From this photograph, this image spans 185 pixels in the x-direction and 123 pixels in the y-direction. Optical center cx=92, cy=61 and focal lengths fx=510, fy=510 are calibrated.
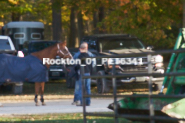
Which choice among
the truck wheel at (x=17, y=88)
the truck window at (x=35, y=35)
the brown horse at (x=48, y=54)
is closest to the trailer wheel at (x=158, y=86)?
the brown horse at (x=48, y=54)

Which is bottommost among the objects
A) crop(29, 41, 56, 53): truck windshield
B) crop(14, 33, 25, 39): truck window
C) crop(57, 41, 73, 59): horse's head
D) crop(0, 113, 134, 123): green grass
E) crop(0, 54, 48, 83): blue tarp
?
crop(0, 113, 134, 123): green grass

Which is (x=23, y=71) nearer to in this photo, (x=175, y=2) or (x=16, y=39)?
(x=175, y=2)

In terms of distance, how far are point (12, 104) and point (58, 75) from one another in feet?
24.5

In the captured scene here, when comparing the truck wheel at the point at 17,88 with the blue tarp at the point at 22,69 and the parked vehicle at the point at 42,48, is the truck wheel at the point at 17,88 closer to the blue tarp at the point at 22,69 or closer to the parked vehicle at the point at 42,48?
the blue tarp at the point at 22,69

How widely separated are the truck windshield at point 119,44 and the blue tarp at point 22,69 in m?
3.76

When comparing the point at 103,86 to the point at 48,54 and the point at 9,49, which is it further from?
the point at 9,49

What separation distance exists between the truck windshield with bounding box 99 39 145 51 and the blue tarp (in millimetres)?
3762

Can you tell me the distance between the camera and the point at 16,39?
1353 inches

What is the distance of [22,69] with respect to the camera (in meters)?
15.7

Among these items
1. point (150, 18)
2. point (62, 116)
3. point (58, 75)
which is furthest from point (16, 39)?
point (62, 116)

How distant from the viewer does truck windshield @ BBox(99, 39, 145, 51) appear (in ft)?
60.5

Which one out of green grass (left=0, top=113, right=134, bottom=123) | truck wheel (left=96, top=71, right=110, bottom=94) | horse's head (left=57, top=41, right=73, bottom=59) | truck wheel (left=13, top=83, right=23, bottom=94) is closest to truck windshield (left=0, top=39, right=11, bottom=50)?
truck wheel (left=13, top=83, right=23, bottom=94)

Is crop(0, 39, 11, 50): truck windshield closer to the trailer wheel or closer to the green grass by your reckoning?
the trailer wheel

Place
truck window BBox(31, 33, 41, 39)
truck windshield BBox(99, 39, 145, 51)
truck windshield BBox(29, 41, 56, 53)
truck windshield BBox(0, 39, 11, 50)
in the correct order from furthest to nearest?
1. truck window BBox(31, 33, 41, 39)
2. truck windshield BBox(29, 41, 56, 53)
3. truck windshield BBox(0, 39, 11, 50)
4. truck windshield BBox(99, 39, 145, 51)
